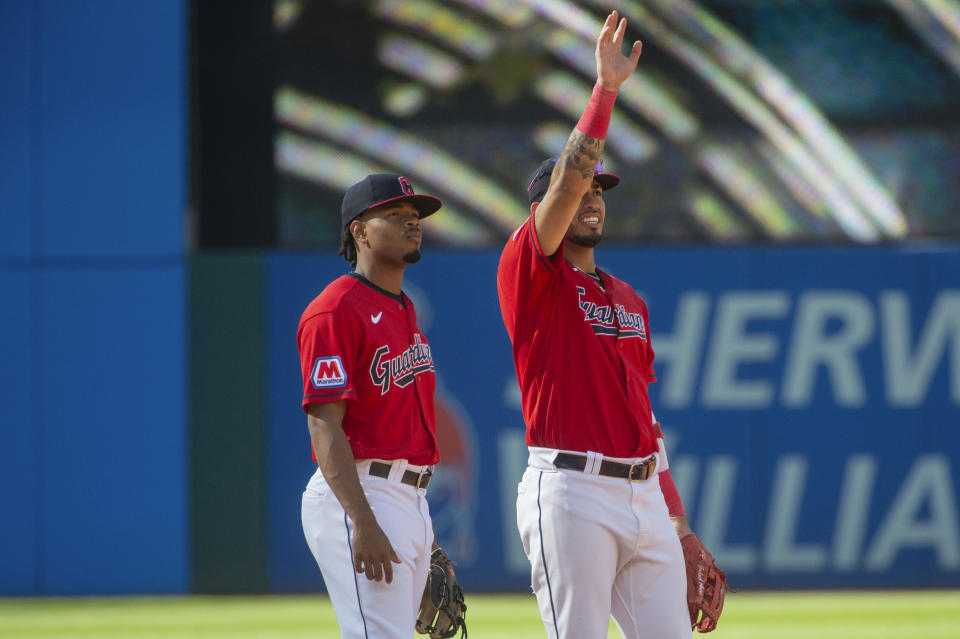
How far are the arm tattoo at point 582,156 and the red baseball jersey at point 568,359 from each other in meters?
0.25

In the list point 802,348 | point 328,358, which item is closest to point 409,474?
point 328,358

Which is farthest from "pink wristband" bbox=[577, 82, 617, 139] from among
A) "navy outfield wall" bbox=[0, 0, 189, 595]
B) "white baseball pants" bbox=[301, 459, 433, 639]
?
"navy outfield wall" bbox=[0, 0, 189, 595]

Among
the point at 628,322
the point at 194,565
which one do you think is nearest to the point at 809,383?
the point at 194,565

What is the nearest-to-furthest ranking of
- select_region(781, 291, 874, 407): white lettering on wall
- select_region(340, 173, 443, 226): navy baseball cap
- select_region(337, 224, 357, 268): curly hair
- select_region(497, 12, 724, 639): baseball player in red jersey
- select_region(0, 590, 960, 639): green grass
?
select_region(497, 12, 724, 639): baseball player in red jersey, select_region(340, 173, 443, 226): navy baseball cap, select_region(337, 224, 357, 268): curly hair, select_region(0, 590, 960, 639): green grass, select_region(781, 291, 874, 407): white lettering on wall

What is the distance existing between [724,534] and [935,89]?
4258mm

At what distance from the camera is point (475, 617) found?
8281 mm

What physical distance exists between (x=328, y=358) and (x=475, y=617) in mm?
5086

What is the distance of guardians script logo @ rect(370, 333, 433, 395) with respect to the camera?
12.2ft

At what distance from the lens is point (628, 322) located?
12.5 ft

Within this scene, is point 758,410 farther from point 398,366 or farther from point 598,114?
point 598,114

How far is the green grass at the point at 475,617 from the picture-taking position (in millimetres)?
7426

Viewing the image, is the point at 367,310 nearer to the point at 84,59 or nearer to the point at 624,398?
the point at 624,398

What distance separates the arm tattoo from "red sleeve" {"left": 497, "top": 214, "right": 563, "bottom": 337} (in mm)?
242

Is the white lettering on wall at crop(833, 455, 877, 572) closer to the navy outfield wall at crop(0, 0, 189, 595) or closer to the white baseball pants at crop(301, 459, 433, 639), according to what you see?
the navy outfield wall at crop(0, 0, 189, 595)
